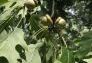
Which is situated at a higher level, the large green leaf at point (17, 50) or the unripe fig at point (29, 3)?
the unripe fig at point (29, 3)

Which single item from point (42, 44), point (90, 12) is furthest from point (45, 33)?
point (90, 12)

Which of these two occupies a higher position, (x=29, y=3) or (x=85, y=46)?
(x=29, y=3)

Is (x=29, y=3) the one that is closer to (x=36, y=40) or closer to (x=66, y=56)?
(x=36, y=40)

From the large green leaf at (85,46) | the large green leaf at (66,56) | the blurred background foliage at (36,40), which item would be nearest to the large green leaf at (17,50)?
the blurred background foliage at (36,40)

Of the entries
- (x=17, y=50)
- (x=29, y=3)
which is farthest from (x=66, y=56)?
(x=29, y=3)

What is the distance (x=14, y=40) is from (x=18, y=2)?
0.30 metres

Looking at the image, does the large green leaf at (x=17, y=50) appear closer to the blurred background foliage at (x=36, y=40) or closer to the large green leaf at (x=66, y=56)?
the blurred background foliage at (x=36, y=40)

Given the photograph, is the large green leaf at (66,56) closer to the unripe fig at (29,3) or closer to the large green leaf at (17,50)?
the large green leaf at (17,50)

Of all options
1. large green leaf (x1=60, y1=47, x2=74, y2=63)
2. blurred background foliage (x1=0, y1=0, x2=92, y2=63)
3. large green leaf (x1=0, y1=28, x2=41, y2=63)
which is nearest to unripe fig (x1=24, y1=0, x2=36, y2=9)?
blurred background foliage (x1=0, y1=0, x2=92, y2=63)

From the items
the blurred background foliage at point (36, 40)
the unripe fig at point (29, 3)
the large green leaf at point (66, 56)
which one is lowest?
the large green leaf at point (66, 56)

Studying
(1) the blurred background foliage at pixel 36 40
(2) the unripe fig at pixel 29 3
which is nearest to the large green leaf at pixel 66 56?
(1) the blurred background foliage at pixel 36 40

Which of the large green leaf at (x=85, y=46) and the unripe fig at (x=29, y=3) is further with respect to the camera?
the unripe fig at (x=29, y=3)

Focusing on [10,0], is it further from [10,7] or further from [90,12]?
[90,12]

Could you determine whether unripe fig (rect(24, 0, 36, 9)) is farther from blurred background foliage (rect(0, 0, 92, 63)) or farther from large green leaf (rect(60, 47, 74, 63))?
large green leaf (rect(60, 47, 74, 63))
